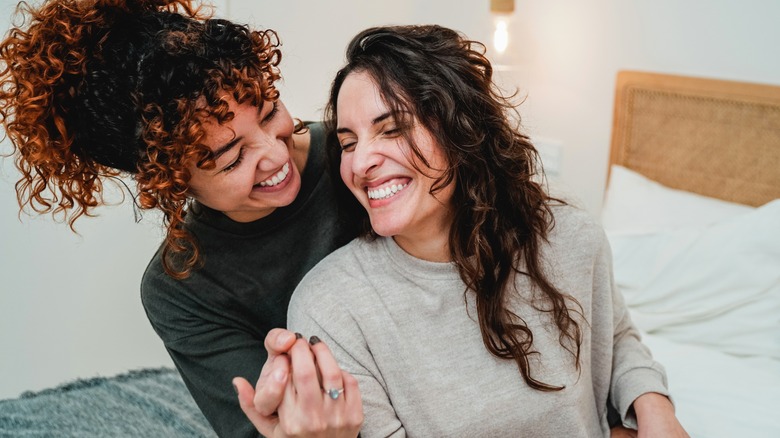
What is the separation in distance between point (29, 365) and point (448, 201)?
1.57 m

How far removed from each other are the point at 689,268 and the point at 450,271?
994mm

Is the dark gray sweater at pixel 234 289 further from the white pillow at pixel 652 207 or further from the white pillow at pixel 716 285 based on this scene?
the white pillow at pixel 652 207

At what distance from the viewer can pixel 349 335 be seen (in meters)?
1.18

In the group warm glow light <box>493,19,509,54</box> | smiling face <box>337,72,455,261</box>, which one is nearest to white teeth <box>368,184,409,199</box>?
smiling face <box>337,72,455,261</box>

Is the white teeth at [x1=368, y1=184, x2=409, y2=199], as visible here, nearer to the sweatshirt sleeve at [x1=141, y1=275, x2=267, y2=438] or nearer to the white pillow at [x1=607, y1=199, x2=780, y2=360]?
the sweatshirt sleeve at [x1=141, y1=275, x2=267, y2=438]

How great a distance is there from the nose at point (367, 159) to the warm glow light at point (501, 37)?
5.24ft

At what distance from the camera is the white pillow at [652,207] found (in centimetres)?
215

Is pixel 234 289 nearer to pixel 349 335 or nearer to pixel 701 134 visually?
pixel 349 335

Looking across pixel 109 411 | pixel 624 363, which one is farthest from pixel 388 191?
pixel 109 411

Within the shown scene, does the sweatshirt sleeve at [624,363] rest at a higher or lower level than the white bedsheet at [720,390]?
higher

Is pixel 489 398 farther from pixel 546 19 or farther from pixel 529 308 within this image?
pixel 546 19

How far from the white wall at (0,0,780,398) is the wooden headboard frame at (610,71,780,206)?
65 mm

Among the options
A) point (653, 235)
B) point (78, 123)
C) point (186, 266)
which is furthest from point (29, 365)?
point (653, 235)

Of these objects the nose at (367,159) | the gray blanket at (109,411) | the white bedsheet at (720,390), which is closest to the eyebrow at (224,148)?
the nose at (367,159)
